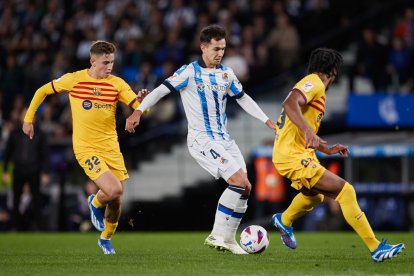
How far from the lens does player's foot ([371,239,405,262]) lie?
978cm

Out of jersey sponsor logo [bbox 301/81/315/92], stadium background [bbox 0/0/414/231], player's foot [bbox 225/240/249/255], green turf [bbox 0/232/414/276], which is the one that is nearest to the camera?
green turf [bbox 0/232/414/276]

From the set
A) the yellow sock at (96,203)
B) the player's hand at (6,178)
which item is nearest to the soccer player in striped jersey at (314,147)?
the yellow sock at (96,203)

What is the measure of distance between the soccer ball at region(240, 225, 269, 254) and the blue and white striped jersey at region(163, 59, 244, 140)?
3.66 ft

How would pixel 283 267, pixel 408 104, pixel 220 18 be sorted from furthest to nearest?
pixel 220 18
pixel 408 104
pixel 283 267

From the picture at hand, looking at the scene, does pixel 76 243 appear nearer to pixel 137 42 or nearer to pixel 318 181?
pixel 318 181

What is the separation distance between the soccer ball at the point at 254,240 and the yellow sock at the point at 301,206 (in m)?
0.35

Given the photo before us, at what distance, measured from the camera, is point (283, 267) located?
9.79 meters

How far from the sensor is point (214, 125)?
37.8ft

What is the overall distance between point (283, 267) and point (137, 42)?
13.2m

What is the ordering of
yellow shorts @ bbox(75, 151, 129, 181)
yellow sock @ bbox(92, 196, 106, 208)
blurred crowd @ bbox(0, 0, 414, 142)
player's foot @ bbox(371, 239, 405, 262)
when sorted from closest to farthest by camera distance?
player's foot @ bbox(371, 239, 405, 262)
yellow shorts @ bbox(75, 151, 129, 181)
yellow sock @ bbox(92, 196, 106, 208)
blurred crowd @ bbox(0, 0, 414, 142)

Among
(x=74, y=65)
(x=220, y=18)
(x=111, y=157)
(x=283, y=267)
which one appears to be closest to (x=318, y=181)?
(x=283, y=267)

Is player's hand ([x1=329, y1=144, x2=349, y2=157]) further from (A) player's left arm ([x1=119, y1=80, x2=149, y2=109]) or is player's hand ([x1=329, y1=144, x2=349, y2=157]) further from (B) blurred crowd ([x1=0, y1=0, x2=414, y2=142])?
(B) blurred crowd ([x1=0, y1=0, x2=414, y2=142])

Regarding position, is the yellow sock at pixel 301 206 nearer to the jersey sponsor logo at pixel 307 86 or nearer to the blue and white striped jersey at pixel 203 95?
the blue and white striped jersey at pixel 203 95

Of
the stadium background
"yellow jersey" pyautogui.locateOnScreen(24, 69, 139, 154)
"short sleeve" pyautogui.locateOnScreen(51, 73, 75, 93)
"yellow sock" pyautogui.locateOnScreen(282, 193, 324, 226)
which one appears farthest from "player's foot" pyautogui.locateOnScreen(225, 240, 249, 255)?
the stadium background
